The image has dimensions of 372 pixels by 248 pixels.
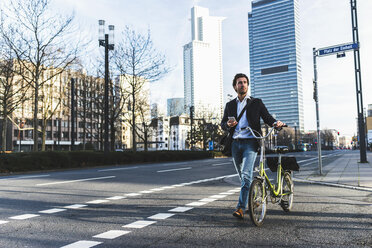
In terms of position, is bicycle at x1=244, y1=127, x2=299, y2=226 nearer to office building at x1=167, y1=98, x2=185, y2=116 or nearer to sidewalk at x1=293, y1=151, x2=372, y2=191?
sidewalk at x1=293, y1=151, x2=372, y2=191

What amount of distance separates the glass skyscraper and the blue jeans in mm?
142215

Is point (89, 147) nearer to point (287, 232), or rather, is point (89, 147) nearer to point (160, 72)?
point (160, 72)

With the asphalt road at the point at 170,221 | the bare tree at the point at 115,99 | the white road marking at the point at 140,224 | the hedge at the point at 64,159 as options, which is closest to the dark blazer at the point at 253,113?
the asphalt road at the point at 170,221

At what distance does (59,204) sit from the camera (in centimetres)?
597

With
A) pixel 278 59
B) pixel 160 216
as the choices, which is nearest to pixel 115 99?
pixel 160 216

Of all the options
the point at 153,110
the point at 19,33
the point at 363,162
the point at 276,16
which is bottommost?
the point at 363,162

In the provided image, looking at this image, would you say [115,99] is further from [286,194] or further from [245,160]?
[245,160]

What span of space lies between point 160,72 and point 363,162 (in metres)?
16.4

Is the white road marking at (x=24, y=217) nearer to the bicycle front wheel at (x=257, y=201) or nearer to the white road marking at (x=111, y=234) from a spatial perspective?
the white road marking at (x=111, y=234)

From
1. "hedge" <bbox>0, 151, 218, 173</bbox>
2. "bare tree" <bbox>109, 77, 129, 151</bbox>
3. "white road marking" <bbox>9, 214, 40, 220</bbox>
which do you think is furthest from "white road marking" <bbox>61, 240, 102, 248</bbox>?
"bare tree" <bbox>109, 77, 129, 151</bbox>

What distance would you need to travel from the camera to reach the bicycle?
429 cm

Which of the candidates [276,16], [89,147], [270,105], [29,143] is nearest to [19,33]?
[89,147]

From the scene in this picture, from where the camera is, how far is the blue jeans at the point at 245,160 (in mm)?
4520

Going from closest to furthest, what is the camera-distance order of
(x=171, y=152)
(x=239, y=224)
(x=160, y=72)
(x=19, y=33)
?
(x=239, y=224), (x=19, y=33), (x=160, y=72), (x=171, y=152)
